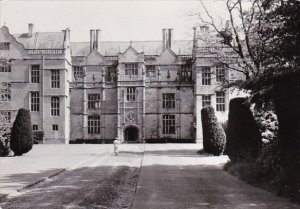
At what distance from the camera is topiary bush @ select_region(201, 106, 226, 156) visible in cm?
2654

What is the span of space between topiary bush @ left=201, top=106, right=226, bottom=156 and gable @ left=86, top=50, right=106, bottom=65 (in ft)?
93.4

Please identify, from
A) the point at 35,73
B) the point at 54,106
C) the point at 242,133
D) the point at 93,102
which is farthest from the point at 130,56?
the point at 242,133

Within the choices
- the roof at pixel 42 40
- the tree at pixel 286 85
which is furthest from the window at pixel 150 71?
the tree at pixel 286 85

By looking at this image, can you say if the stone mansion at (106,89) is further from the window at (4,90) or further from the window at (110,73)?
the window at (4,90)

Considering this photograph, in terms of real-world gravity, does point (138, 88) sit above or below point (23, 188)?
above

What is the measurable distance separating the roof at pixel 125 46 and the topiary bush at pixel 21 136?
3020 centimetres

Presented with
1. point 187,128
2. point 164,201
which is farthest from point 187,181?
point 187,128

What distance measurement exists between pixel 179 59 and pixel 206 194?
41.5m

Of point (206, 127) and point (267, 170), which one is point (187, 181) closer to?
point (267, 170)

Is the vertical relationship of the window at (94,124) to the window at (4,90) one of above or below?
below

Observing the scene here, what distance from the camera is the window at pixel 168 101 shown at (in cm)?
5053

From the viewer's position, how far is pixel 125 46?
59312 millimetres

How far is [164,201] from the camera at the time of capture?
10.8 metres

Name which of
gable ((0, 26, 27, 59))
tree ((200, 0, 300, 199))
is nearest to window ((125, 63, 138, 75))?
gable ((0, 26, 27, 59))
